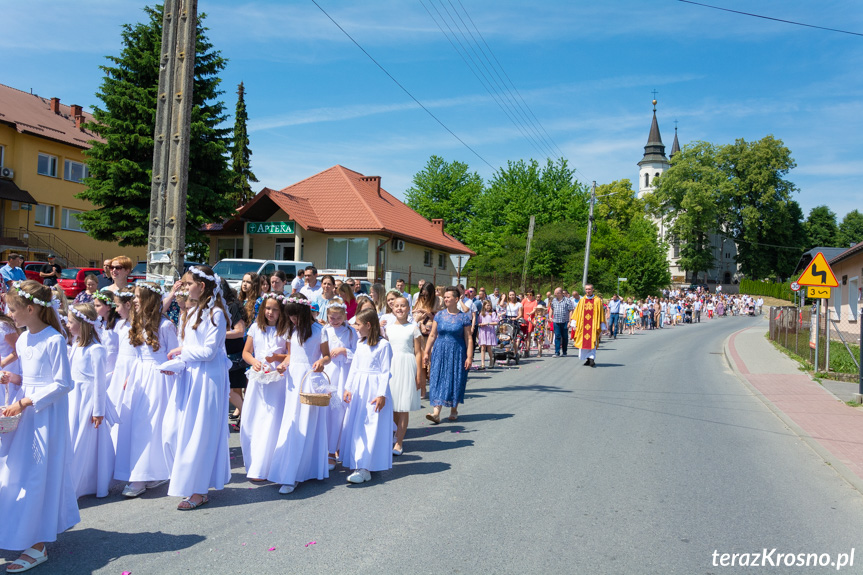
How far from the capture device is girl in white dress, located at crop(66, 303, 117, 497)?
16.5 ft

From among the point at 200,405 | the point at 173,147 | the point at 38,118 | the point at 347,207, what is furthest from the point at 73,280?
the point at 200,405

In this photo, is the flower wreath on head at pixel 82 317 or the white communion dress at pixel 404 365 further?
the white communion dress at pixel 404 365

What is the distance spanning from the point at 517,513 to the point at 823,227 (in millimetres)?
117018

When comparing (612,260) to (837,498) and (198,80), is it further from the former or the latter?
(837,498)

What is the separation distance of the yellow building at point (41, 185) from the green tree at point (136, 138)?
270 inches

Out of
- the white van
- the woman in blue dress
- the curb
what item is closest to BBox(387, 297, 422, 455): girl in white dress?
the woman in blue dress

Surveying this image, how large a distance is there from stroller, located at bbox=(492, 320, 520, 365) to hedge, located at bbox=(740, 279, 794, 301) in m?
67.3

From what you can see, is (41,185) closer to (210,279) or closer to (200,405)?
→ (210,279)

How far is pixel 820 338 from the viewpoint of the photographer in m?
18.0

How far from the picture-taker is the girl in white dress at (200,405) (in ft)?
16.7

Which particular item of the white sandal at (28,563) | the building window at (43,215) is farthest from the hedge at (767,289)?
the white sandal at (28,563)

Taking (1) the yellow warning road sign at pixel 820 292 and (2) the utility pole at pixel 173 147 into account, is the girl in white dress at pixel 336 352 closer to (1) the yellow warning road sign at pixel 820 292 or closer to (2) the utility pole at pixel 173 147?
(2) the utility pole at pixel 173 147

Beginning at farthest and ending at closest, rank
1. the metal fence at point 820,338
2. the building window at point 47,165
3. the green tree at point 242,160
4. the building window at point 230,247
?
the green tree at point 242,160
the building window at point 47,165
the building window at point 230,247
the metal fence at point 820,338

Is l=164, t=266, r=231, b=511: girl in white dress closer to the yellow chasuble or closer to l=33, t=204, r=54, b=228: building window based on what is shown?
the yellow chasuble
